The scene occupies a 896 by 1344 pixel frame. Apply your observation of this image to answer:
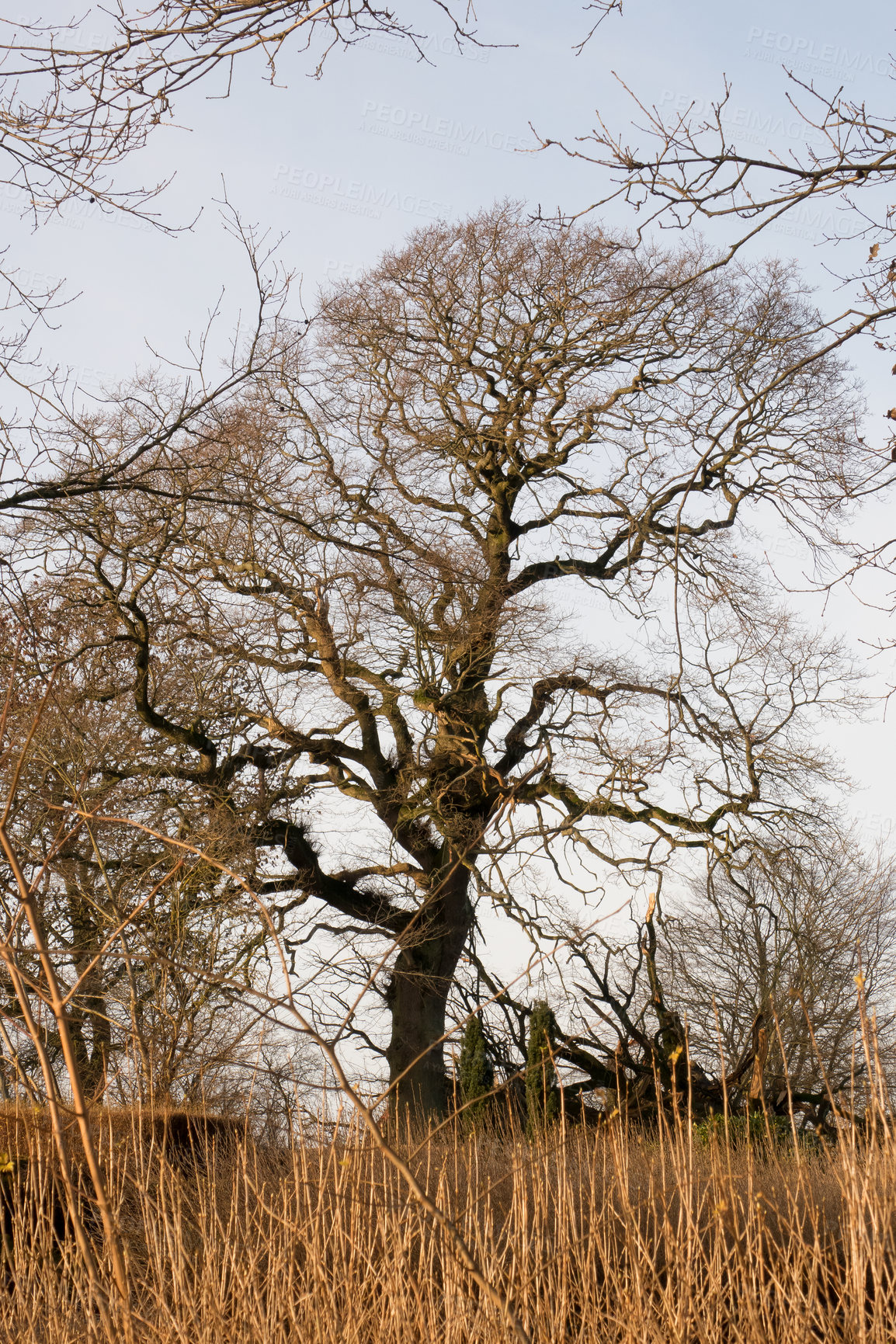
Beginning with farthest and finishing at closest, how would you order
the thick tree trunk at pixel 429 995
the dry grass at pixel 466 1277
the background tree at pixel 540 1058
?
the thick tree trunk at pixel 429 995 < the background tree at pixel 540 1058 < the dry grass at pixel 466 1277

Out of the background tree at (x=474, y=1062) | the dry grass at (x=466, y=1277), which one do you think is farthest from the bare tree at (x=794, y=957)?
the dry grass at (x=466, y=1277)

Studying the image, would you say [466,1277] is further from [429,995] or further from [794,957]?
[794,957]

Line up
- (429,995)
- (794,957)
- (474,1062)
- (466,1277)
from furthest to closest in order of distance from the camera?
(794,957) < (474,1062) < (429,995) < (466,1277)

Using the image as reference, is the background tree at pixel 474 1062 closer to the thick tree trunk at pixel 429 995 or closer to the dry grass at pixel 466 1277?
the thick tree trunk at pixel 429 995

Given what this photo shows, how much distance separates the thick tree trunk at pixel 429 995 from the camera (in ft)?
36.4

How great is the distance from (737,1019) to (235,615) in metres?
7.42

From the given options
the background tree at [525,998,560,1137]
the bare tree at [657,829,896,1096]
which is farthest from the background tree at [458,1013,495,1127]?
the bare tree at [657,829,896,1096]

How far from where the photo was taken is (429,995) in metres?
11.3

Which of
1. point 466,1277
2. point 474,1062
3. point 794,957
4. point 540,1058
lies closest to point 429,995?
point 474,1062

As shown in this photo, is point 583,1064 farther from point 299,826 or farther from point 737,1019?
point 299,826

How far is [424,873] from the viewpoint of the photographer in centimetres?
1113

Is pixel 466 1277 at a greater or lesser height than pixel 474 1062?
lesser

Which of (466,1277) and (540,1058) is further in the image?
(540,1058)

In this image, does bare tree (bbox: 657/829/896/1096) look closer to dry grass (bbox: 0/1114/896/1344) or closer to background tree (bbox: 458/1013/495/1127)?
background tree (bbox: 458/1013/495/1127)
